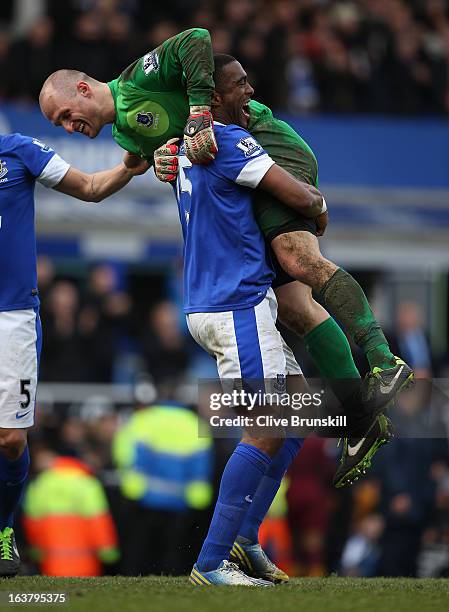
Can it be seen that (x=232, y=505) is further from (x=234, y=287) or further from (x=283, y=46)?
(x=283, y=46)

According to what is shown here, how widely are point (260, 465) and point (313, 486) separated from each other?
598 centimetres

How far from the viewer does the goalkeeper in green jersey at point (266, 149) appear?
688 cm

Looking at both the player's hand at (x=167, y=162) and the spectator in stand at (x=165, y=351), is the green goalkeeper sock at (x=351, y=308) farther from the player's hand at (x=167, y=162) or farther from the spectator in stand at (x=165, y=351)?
the spectator in stand at (x=165, y=351)

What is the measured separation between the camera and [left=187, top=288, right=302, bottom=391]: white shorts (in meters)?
6.87

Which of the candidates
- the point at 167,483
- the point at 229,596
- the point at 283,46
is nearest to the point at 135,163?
the point at 229,596

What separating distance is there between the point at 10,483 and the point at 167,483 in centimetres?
475

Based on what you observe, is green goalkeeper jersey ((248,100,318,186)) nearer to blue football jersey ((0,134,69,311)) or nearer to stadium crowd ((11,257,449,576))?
blue football jersey ((0,134,69,311))

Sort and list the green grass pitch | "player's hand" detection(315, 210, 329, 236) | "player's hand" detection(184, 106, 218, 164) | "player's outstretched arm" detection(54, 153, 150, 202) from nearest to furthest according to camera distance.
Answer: the green grass pitch < "player's hand" detection(184, 106, 218, 164) < "player's hand" detection(315, 210, 329, 236) < "player's outstretched arm" detection(54, 153, 150, 202)

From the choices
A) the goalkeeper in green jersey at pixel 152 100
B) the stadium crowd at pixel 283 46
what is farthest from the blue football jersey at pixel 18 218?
the stadium crowd at pixel 283 46

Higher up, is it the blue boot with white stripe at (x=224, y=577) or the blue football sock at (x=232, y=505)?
the blue football sock at (x=232, y=505)

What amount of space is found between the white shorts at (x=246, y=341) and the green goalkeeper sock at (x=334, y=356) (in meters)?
0.43

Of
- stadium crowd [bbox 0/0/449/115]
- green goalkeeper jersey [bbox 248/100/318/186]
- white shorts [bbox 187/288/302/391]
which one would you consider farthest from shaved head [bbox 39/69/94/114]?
stadium crowd [bbox 0/0/449/115]

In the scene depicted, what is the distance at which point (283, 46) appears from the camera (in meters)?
17.1

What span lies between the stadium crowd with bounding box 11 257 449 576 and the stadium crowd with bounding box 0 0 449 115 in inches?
129
